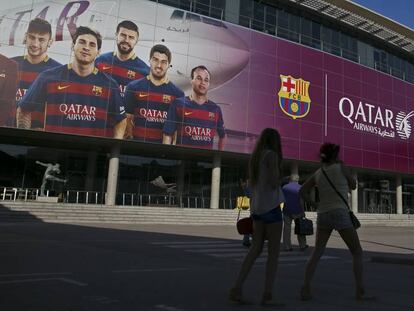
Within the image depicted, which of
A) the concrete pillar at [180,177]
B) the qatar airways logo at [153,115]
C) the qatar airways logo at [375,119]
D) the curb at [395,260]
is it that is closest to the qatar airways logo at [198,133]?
the qatar airways logo at [153,115]

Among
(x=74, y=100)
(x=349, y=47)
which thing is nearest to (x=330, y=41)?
(x=349, y=47)

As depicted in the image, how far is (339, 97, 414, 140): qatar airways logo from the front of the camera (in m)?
44.9

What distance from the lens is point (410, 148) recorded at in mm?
50344

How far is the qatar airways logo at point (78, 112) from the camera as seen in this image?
3116 centimetres

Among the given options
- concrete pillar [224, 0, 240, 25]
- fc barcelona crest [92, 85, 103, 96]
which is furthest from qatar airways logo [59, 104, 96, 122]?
concrete pillar [224, 0, 240, 25]

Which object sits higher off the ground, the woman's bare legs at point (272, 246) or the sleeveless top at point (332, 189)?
the sleeveless top at point (332, 189)

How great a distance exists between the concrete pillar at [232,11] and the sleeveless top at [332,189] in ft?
115

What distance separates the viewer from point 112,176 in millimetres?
34250

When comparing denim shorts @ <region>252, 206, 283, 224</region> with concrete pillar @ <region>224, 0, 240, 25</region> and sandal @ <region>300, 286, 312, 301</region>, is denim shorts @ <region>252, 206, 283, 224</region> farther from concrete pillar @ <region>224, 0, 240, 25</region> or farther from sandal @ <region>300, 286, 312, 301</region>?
concrete pillar @ <region>224, 0, 240, 25</region>

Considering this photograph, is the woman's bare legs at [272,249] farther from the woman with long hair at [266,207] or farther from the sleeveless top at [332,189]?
the sleeveless top at [332,189]

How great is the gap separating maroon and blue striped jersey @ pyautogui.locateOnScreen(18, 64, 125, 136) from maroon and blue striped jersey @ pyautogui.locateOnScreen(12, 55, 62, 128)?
0.25 m

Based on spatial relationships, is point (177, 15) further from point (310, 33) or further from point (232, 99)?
point (310, 33)

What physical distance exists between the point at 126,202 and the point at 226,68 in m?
13.3

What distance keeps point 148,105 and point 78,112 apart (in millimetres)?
4962
